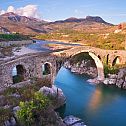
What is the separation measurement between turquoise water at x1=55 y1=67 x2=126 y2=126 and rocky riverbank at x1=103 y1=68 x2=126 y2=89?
1.25 metres

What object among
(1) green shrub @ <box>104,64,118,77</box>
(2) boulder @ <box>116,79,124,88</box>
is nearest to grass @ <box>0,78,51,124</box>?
(2) boulder @ <box>116,79,124,88</box>

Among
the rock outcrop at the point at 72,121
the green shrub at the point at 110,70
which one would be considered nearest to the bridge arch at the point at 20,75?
the rock outcrop at the point at 72,121

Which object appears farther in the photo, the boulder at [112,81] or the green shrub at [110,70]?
the green shrub at [110,70]

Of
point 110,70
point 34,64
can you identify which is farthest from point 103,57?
point 34,64

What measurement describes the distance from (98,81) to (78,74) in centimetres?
816

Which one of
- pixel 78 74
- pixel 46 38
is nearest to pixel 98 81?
pixel 78 74

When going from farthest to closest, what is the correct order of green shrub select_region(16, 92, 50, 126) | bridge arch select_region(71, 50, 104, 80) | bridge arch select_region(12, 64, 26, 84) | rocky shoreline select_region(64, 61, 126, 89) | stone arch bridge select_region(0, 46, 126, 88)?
bridge arch select_region(71, 50, 104, 80), rocky shoreline select_region(64, 61, 126, 89), bridge arch select_region(12, 64, 26, 84), stone arch bridge select_region(0, 46, 126, 88), green shrub select_region(16, 92, 50, 126)

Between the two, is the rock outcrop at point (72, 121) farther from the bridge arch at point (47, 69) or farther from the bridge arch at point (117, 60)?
the bridge arch at point (117, 60)

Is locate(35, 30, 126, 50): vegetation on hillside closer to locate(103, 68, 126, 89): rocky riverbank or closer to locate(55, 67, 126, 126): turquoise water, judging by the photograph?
locate(103, 68, 126, 89): rocky riverbank

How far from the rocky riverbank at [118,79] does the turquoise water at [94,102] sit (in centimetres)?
125

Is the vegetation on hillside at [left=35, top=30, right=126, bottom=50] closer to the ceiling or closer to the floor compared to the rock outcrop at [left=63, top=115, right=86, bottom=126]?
closer to the ceiling

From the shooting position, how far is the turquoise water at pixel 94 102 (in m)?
32.0

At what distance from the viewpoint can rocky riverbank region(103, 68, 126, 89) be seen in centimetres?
4619

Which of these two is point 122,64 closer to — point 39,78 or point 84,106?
point 84,106
